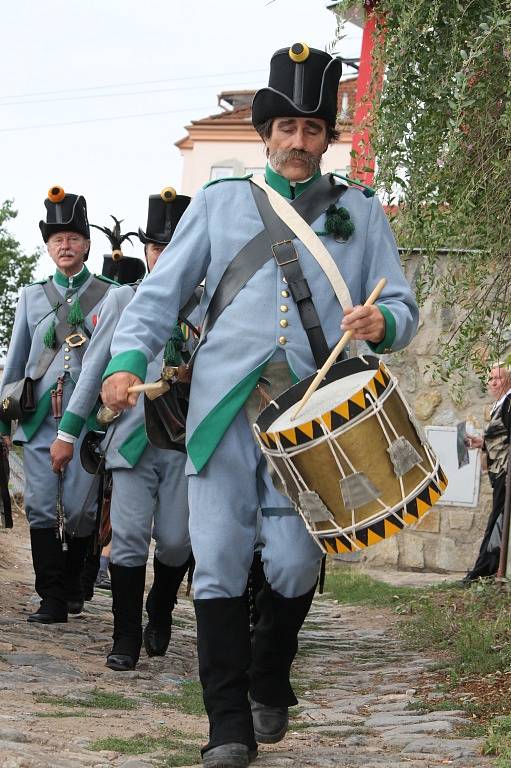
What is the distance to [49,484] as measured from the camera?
7.95 meters

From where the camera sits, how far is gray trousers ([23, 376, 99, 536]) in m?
7.95

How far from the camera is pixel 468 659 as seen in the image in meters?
6.93

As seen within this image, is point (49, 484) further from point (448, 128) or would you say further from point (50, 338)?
point (448, 128)

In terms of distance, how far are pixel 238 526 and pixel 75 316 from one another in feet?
12.7

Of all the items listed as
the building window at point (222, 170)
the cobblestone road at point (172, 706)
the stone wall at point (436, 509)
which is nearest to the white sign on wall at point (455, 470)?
the stone wall at point (436, 509)

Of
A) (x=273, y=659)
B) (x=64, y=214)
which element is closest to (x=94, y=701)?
(x=273, y=659)

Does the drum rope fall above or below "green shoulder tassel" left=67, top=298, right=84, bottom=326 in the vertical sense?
below

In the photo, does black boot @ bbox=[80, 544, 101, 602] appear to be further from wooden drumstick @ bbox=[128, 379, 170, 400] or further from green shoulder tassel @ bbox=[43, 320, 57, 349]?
wooden drumstick @ bbox=[128, 379, 170, 400]

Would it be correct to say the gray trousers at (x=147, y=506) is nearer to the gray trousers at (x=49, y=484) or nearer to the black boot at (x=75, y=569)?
the gray trousers at (x=49, y=484)

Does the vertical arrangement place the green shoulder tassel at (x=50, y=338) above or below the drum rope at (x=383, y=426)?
above

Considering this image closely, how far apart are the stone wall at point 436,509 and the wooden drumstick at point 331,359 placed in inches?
330

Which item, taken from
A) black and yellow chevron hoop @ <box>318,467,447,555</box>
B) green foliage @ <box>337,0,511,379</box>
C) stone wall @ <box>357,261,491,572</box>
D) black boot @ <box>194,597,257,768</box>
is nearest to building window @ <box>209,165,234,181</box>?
stone wall @ <box>357,261,491,572</box>

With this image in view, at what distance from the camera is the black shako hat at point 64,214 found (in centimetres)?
834

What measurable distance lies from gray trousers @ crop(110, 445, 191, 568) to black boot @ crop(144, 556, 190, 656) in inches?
6.3
